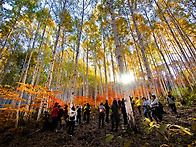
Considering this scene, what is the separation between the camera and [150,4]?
9875 mm

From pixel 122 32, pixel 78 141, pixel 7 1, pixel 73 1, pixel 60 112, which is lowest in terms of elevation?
pixel 78 141

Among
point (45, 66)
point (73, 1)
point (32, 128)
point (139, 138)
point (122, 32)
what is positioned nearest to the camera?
point (139, 138)

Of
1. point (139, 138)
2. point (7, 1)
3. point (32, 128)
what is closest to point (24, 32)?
point (7, 1)

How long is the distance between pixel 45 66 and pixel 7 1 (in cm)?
1056

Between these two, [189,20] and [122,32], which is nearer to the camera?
[189,20]

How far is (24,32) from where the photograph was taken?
10.0 m

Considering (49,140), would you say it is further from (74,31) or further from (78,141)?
(74,31)

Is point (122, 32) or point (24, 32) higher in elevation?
point (122, 32)

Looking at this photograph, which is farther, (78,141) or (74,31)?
Answer: (74,31)

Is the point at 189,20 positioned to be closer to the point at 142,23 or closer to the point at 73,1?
the point at 142,23

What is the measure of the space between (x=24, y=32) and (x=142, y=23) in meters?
13.6

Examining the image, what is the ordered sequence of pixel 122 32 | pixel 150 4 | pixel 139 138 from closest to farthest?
pixel 139 138 → pixel 150 4 → pixel 122 32

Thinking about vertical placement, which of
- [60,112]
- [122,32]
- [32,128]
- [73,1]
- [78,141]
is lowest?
[78,141]

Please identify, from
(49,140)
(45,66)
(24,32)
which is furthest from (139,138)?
(45,66)
